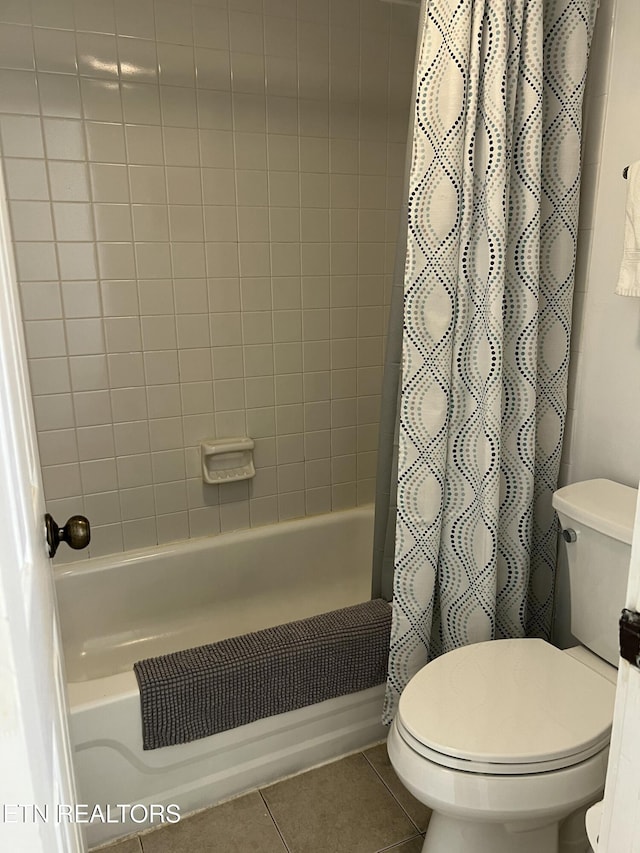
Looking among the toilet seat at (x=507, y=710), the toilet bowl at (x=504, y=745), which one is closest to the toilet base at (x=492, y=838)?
the toilet bowl at (x=504, y=745)

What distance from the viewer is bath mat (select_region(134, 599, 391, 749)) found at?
5.28ft

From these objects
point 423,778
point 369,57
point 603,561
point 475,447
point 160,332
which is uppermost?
point 369,57

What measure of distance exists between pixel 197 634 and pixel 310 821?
30.5 inches

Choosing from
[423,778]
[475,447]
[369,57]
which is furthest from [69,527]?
[369,57]

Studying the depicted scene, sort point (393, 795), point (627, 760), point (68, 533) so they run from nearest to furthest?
point (627, 760)
point (68, 533)
point (393, 795)

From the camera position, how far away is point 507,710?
4.52ft

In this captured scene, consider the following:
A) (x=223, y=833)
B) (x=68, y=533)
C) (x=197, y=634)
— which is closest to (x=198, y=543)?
(x=197, y=634)

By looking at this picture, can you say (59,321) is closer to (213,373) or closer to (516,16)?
(213,373)

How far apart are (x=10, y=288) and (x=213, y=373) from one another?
5.08ft

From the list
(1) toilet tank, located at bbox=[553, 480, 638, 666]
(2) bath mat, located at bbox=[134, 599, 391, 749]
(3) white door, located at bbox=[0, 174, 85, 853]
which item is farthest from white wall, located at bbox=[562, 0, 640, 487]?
(3) white door, located at bbox=[0, 174, 85, 853]

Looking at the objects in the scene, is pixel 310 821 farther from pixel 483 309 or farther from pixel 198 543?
pixel 483 309

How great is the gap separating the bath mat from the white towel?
1036 millimetres

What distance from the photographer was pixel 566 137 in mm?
1595

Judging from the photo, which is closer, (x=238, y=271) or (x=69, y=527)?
(x=69, y=527)
